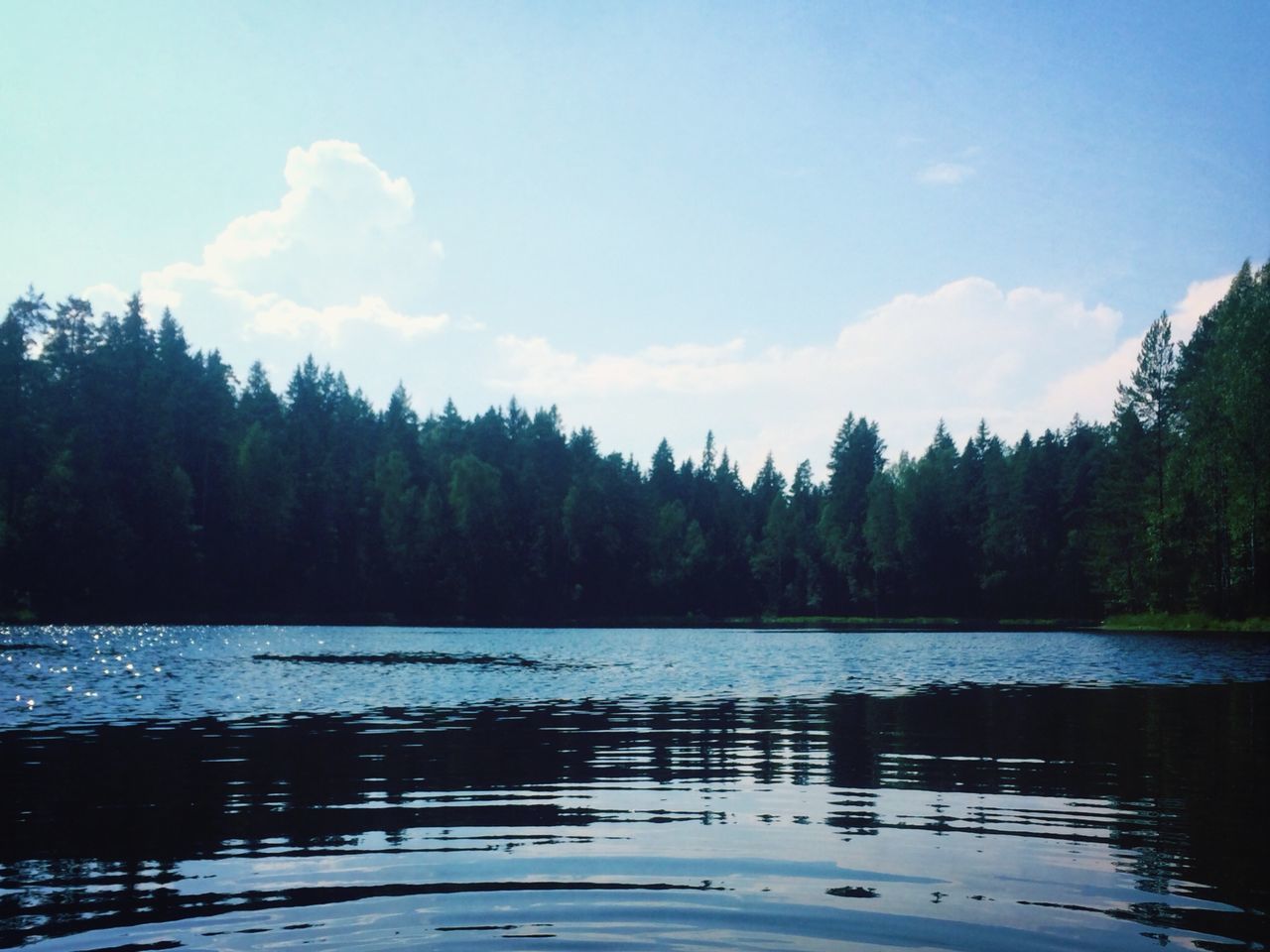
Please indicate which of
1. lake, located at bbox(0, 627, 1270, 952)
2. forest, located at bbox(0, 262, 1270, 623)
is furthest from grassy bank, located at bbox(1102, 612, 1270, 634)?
lake, located at bbox(0, 627, 1270, 952)

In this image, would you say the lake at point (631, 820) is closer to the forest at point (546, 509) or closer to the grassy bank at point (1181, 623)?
the grassy bank at point (1181, 623)

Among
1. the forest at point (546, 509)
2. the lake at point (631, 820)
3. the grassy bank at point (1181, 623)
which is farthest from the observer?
the forest at point (546, 509)

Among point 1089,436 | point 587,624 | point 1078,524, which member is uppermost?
point 1089,436

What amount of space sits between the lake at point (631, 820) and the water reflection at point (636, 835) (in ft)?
0.17

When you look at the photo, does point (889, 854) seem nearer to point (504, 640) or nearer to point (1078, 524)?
point (504, 640)

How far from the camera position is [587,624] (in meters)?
127

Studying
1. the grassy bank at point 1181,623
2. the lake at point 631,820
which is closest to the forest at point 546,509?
the grassy bank at point 1181,623

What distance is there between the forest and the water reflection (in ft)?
211

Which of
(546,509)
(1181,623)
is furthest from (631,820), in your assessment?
(546,509)

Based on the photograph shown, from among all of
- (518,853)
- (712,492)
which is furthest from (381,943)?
(712,492)

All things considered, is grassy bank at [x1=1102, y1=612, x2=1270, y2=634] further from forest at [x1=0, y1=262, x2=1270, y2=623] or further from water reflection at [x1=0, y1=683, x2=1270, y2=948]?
water reflection at [x1=0, y1=683, x2=1270, y2=948]

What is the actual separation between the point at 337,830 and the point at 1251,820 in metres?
11.6

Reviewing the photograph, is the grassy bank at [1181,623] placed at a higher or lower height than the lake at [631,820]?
higher

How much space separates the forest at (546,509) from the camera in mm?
82625
